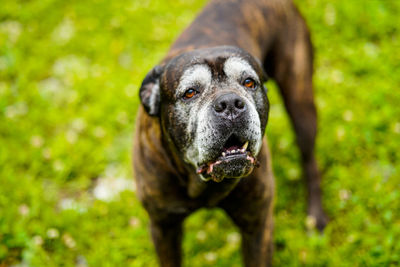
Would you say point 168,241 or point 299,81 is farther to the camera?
point 299,81

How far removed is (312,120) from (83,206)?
2.07 metres

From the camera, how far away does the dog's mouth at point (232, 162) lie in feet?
7.25

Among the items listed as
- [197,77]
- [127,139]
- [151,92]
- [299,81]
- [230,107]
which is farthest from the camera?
[127,139]

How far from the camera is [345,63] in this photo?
16.8 feet

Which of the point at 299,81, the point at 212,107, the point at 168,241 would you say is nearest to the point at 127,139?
the point at 168,241

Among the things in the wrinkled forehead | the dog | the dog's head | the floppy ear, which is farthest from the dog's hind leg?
the floppy ear

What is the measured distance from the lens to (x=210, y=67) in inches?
95.5

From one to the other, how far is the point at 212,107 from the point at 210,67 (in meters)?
0.31

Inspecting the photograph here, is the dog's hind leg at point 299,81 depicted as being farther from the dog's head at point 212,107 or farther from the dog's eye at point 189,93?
the dog's eye at point 189,93

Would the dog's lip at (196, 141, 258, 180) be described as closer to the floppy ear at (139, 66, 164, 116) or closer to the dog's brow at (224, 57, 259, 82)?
the dog's brow at (224, 57, 259, 82)

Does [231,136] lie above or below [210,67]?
below

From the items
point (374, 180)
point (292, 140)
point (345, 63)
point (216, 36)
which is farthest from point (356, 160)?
point (216, 36)

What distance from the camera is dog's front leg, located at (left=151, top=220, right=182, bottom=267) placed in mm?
2844

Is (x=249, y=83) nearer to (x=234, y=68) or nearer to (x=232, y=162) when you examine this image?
(x=234, y=68)
